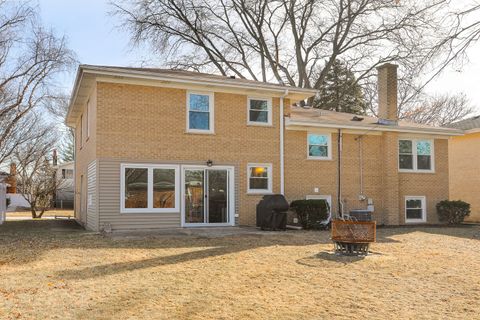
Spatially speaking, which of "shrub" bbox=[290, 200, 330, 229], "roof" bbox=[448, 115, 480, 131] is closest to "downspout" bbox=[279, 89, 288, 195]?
"shrub" bbox=[290, 200, 330, 229]

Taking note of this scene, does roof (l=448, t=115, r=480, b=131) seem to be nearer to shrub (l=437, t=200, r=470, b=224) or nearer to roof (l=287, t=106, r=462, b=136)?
roof (l=287, t=106, r=462, b=136)

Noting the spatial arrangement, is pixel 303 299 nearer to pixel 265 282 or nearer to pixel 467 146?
pixel 265 282

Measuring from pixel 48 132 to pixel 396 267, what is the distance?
28.5 m

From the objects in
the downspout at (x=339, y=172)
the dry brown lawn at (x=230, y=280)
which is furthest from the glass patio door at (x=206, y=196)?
the downspout at (x=339, y=172)

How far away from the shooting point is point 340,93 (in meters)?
36.6

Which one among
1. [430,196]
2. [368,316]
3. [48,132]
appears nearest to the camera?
[368,316]

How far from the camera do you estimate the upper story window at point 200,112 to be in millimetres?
15930

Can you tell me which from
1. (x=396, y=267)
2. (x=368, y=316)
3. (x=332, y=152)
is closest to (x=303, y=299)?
(x=368, y=316)

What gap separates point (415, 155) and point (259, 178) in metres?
7.36

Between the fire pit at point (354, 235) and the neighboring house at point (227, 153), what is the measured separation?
630cm

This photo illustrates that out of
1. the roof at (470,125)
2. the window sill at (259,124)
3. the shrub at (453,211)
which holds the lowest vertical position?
the shrub at (453,211)

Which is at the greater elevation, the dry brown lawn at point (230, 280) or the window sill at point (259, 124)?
the window sill at point (259, 124)

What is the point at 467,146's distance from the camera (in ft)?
78.5

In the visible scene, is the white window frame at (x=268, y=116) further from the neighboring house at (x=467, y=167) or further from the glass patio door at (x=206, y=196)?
the neighboring house at (x=467, y=167)
